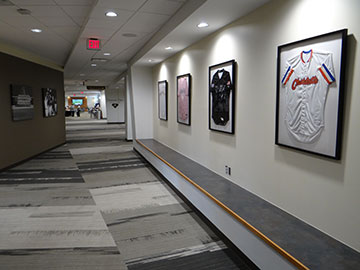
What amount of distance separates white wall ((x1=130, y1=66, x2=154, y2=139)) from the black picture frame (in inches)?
108

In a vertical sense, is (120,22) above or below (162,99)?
above

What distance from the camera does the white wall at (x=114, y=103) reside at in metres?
20.8

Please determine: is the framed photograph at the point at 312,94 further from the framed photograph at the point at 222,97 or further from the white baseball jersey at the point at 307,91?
the framed photograph at the point at 222,97

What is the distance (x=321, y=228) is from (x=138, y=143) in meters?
6.18

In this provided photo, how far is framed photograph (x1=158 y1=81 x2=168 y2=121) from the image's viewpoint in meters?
7.11

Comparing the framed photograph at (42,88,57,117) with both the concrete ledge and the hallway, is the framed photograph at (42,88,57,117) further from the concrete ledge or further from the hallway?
the concrete ledge

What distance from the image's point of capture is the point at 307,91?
248 cm

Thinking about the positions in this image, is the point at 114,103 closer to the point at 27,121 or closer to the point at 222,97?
the point at 27,121

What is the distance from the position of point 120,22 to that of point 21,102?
417 cm

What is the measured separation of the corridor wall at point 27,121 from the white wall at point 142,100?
2.76 m

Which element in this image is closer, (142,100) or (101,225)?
(101,225)

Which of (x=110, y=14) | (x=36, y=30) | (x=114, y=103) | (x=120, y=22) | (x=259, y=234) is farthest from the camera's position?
(x=114, y=103)

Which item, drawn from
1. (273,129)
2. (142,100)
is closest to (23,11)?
(273,129)

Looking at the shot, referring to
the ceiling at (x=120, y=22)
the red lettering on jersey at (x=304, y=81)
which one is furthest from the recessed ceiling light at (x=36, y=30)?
the red lettering on jersey at (x=304, y=81)
